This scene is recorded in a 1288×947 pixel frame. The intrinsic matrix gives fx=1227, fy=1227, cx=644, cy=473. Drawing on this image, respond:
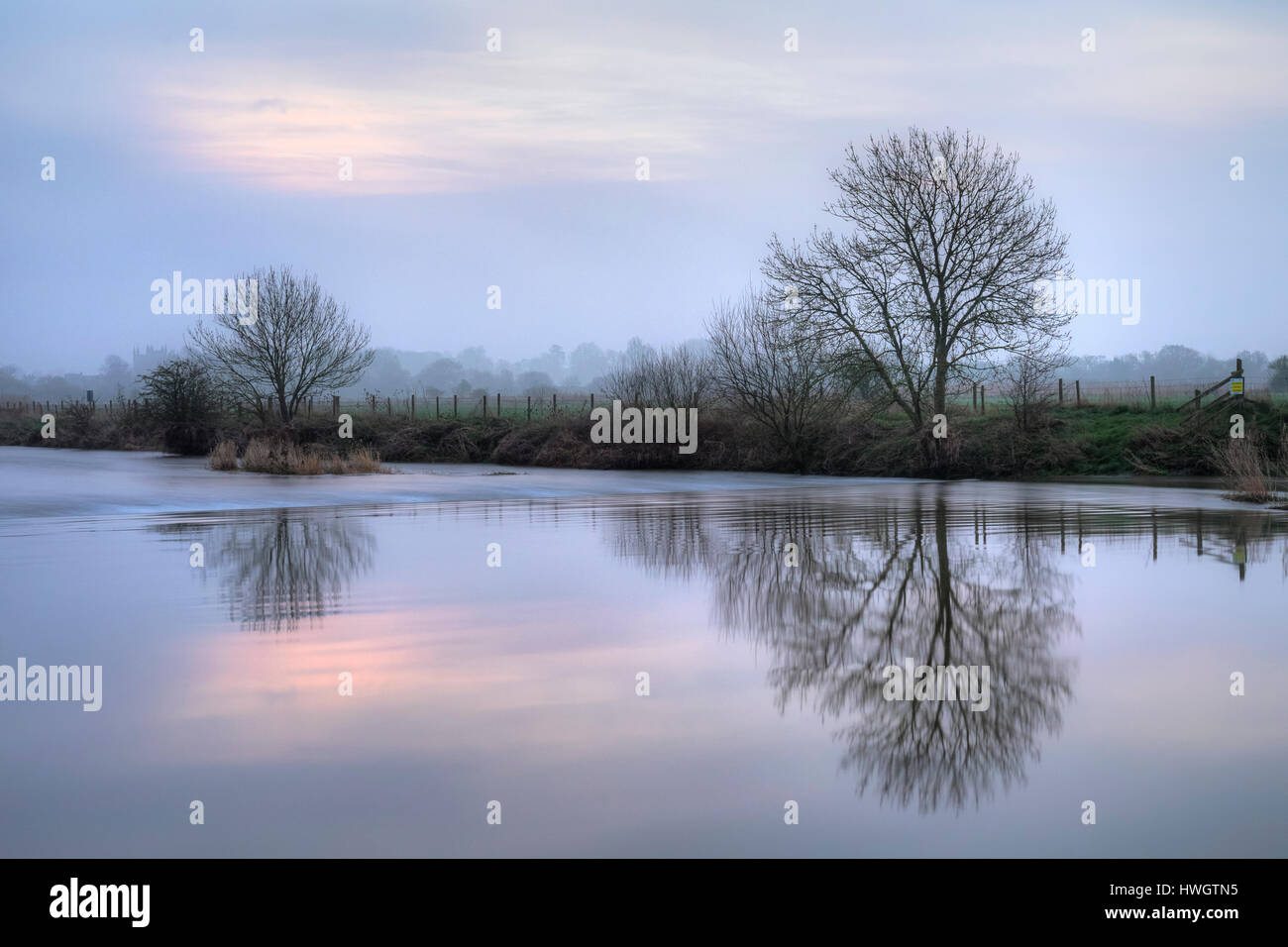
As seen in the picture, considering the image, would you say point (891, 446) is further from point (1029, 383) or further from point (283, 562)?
point (283, 562)

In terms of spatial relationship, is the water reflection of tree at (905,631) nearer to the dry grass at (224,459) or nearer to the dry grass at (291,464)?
the dry grass at (291,464)

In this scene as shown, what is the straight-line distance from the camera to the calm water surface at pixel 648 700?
6113 millimetres

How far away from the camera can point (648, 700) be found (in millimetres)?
8641

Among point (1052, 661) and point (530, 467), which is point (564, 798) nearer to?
point (1052, 661)

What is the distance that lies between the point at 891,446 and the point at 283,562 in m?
30.8

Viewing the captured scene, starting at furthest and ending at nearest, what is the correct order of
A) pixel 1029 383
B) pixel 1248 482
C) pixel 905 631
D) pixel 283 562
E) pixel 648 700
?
pixel 1029 383 → pixel 1248 482 → pixel 283 562 → pixel 905 631 → pixel 648 700

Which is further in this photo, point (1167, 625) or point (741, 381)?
point (741, 381)

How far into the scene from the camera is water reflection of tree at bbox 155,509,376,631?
12906 mm

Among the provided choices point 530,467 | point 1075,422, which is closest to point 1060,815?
point 1075,422

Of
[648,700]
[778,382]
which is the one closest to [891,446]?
[778,382]

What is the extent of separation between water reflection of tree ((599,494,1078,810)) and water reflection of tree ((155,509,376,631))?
14.0ft

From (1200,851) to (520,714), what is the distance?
428cm
